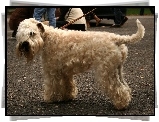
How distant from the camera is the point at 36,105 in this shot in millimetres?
7375

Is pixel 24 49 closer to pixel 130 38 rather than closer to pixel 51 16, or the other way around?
pixel 51 16

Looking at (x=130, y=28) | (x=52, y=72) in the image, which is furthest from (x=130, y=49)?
(x=52, y=72)

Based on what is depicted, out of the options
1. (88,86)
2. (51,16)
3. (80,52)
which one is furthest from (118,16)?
(88,86)

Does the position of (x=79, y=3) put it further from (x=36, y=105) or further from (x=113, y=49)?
(x=36, y=105)

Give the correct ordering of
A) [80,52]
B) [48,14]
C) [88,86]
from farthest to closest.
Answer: [88,86] → [80,52] → [48,14]

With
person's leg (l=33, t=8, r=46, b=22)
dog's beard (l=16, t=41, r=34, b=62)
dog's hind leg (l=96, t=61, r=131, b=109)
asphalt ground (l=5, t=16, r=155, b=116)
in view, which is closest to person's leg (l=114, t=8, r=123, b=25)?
asphalt ground (l=5, t=16, r=155, b=116)

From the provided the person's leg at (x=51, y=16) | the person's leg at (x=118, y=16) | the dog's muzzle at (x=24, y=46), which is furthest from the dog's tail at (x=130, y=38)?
the dog's muzzle at (x=24, y=46)

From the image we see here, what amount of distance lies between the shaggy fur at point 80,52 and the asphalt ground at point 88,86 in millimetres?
123

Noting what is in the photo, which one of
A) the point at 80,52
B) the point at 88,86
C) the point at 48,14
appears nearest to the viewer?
the point at 48,14

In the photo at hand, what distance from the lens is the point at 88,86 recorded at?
7.74m

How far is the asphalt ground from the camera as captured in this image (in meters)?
7.02

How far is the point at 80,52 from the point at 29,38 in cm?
60

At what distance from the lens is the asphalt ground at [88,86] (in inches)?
277

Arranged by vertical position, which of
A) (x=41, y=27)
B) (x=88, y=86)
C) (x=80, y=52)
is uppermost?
(x=41, y=27)
